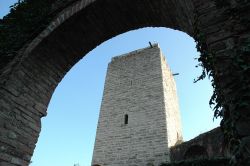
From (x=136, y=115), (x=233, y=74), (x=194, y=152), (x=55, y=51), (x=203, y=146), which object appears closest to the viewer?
(x=233, y=74)

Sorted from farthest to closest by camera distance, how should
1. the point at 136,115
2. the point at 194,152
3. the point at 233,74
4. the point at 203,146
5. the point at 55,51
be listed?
the point at 136,115 < the point at 194,152 < the point at 203,146 < the point at 55,51 < the point at 233,74

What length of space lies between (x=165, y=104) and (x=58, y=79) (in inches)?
320

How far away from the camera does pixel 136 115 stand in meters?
12.0

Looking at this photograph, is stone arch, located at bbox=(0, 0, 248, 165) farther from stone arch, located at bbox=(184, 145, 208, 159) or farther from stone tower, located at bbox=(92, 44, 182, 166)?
stone arch, located at bbox=(184, 145, 208, 159)

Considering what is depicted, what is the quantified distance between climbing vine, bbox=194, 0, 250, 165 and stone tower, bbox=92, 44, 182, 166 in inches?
330

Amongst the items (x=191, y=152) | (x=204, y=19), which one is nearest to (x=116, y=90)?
(x=191, y=152)

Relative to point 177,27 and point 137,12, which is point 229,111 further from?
point 137,12

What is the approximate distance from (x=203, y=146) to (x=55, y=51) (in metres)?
8.23

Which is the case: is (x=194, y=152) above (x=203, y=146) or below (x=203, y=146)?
below

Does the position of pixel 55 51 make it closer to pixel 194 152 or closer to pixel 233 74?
pixel 233 74

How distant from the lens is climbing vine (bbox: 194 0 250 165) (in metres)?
1.61

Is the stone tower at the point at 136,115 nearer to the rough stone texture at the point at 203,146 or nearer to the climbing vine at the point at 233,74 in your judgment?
the rough stone texture at the point at 203,146

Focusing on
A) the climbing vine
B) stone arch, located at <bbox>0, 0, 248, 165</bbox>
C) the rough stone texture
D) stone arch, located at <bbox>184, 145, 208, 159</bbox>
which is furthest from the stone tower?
the climbing vine

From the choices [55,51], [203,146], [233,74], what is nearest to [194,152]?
[203,146]
